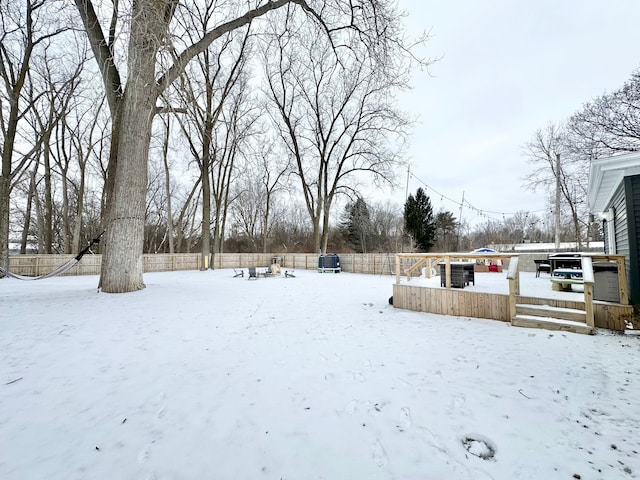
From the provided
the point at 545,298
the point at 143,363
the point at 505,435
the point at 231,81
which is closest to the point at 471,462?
the point at 505,435

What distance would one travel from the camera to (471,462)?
160cm

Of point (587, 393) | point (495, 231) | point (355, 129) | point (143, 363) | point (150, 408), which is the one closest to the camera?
point (150, 408)

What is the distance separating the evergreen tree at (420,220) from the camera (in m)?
28.7

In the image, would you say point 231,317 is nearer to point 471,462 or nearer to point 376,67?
point 471,462

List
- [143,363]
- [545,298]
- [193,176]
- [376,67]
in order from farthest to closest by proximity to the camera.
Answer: [193,176], [376,67], [545,298], [143,363]

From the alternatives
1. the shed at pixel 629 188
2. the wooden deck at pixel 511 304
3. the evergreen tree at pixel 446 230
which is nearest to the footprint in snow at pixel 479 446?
the wooden deck at pixel 511 304

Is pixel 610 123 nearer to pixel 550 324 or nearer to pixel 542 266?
pixel 542 266

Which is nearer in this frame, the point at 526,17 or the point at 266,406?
the point at 266,406

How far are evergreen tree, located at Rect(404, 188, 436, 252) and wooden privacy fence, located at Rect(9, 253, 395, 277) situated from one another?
14260 millimetres

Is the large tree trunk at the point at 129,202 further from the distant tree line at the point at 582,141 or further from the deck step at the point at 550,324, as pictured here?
the distant tree line at the point at 582,141

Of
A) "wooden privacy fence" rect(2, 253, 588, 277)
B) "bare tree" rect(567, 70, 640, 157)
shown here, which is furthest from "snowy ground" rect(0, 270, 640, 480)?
"bare tree" rect(567, 70, 640, 157)

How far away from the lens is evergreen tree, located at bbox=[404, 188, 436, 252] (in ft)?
94.3

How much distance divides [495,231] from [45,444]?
159 feet

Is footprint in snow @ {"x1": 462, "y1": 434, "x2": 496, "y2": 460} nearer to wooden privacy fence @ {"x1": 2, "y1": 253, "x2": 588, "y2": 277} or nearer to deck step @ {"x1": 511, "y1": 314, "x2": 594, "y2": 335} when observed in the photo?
deck step @ {"x1": 511, "y1": 314, "x2": 594, "y2": 335}
